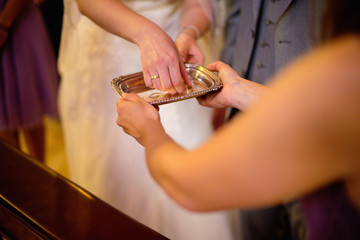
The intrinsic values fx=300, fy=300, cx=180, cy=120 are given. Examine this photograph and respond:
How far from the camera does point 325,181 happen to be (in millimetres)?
437

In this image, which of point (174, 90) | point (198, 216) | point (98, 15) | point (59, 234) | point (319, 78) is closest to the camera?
point (319, 78)

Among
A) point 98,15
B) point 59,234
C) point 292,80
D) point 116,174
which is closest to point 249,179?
point 292,80

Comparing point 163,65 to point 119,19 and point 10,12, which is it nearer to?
point 119,19

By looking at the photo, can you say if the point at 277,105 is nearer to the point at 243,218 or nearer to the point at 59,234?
the point at 59,234

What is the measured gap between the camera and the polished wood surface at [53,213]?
0.77 meters

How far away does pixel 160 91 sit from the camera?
102 centimetres

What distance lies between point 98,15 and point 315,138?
1.01 meters

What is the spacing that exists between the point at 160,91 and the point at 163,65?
9cm

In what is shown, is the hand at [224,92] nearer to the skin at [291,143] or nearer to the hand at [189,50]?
the hand at [189,50]

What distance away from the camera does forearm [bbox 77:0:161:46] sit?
3.59 ft

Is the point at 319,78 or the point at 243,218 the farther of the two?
the point at 243,218

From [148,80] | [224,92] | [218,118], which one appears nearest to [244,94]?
[224,92]

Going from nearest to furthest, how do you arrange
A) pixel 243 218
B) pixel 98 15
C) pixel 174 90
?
1. pixel 174 90
2. pixel 98 15
3. pixel 243 218

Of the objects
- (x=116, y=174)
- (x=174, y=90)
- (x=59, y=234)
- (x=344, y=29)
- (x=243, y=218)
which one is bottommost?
(x=243, y=218)
